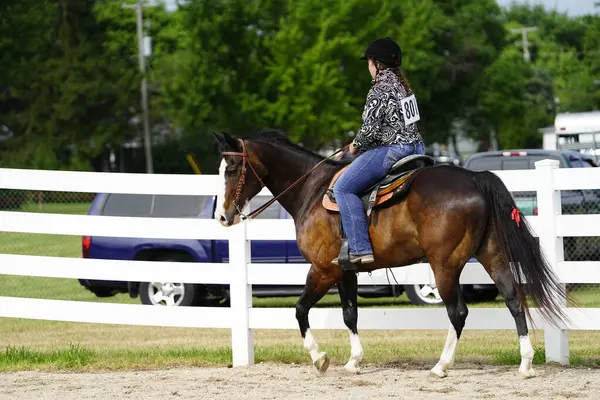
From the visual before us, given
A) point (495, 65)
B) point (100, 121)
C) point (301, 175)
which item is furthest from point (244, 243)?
point (495, 65)

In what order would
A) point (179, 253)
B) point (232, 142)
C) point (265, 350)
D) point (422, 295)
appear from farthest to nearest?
1. point (179, 253)
2. point (422, 295)
3. point (265, 350)
4. point (232, 142)

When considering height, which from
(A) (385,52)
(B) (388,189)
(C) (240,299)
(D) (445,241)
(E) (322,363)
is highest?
(A) (385,52)

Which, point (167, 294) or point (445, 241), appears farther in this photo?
point (167, 294)

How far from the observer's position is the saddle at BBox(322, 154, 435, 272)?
28.8 ft

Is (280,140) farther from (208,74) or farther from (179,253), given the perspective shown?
(208,74)

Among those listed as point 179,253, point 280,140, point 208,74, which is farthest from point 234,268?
point 208,74

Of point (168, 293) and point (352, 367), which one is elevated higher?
point (168, 293)

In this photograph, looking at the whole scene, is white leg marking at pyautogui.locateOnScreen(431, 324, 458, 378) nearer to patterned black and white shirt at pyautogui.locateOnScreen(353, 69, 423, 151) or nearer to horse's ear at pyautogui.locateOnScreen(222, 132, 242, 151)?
patterned black and white shirt at pyautogui.locateOnScreen(353, 69, 423, 151)

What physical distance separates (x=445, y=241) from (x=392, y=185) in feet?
2.08

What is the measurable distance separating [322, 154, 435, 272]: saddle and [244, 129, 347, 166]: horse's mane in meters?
0.66

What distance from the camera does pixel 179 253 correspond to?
53.1 ft

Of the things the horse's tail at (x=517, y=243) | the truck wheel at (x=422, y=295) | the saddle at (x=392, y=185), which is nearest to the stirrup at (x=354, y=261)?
the saddle at (x=392, y=185)

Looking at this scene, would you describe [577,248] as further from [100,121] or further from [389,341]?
[100,121]

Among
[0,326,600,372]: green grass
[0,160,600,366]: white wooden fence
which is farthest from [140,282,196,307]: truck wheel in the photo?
[0,160,600,366]: white wooden fence
